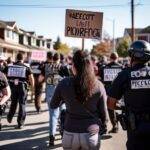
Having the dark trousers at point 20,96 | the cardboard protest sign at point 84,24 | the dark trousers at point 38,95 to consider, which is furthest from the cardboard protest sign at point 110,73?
the dark trousers at point 38,95

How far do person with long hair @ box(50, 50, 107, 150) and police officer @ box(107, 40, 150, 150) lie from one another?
0.21m

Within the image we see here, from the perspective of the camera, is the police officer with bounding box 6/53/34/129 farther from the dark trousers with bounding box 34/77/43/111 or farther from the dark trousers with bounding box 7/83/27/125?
the dark trousers with bounding box 34/77/43/111

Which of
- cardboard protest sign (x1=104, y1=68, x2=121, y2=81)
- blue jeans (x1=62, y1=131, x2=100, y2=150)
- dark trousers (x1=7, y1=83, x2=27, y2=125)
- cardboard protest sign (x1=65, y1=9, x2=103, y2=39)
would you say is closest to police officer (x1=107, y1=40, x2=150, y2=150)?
blue jeans (x1=62, y1=131, x2=100, y2=150)

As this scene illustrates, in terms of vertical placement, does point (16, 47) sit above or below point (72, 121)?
above

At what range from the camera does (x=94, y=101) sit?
4926mm

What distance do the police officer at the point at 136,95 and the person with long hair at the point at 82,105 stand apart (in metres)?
0.21

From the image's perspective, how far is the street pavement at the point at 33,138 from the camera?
27.9 feet

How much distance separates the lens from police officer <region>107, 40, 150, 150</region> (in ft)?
14.8

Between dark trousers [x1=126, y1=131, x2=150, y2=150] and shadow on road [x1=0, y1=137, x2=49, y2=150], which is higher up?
dark trousers [x1=126, y1=131, x2=150, y2=150]

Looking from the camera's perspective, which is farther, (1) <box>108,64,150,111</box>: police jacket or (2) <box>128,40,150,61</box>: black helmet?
(2) <box>128,40,150,61</box>: black helmet

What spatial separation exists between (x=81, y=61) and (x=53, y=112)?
366cm

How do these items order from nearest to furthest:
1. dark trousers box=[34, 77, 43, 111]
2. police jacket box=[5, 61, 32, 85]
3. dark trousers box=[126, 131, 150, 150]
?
dark trousers box=[126, 131, 150, 150]
police jacket box=[5, 61, 32, 85]
dark trousers box=[34, 77, 43, 111]

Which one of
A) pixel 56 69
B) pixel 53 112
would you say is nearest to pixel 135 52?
pixel 53 112

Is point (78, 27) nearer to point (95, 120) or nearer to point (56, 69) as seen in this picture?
point (56, 69)
